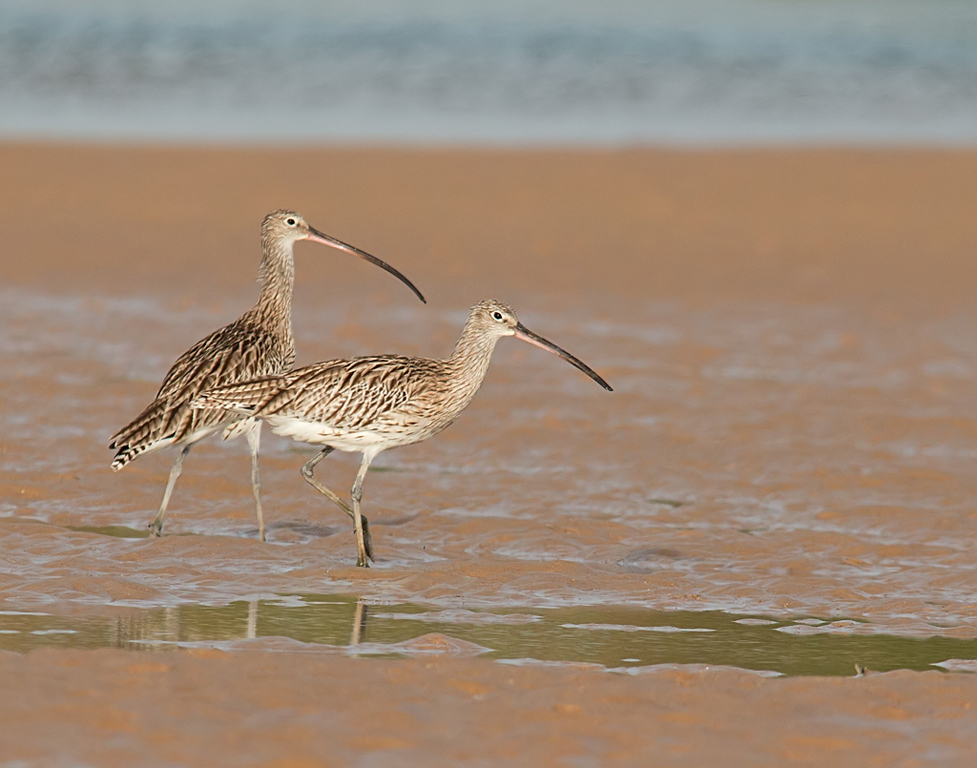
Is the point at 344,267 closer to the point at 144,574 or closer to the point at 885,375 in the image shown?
the point at 885,375

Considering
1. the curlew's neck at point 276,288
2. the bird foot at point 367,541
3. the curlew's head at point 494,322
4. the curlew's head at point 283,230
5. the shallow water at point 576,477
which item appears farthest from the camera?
the curlew's head at point 283,230

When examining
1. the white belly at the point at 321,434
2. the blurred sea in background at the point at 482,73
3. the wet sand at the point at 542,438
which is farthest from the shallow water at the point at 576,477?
the blurred sea in background at the point at 482,73

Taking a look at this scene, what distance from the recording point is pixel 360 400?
25.6ft

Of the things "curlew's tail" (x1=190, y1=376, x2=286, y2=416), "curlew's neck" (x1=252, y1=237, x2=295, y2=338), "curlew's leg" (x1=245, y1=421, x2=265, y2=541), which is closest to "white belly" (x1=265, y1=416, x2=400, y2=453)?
"curlew's tail" (x1=190, y1=376, x2=286, y2=416)

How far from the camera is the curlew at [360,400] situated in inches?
306

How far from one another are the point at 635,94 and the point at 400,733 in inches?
798

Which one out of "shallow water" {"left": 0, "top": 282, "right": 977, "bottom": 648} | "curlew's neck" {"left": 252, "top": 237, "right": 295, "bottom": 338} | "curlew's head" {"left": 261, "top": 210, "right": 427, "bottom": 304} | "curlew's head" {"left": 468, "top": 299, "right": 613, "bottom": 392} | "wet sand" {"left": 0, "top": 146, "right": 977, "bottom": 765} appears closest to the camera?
"wet sand" {"left": 0, "top": 146, "right": 977, "bottom": 765}

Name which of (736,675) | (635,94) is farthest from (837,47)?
(736,675)

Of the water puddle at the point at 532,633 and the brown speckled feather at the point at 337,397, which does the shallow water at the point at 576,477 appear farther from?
the brown speckled feather at the point at 337,397

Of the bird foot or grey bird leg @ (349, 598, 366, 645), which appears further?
the bird foot

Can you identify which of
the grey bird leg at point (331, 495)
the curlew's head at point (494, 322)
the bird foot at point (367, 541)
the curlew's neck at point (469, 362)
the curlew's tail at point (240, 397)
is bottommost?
the bird foot at point (367, 541)

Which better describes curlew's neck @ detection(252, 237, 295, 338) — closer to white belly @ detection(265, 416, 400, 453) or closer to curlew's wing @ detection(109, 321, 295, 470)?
curlew's wing @ detection(109, 321, 295, 470)

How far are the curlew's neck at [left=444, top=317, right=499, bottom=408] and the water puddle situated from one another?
5.58 ft

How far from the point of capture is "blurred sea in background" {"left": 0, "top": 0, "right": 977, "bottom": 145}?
2106 centimetres
